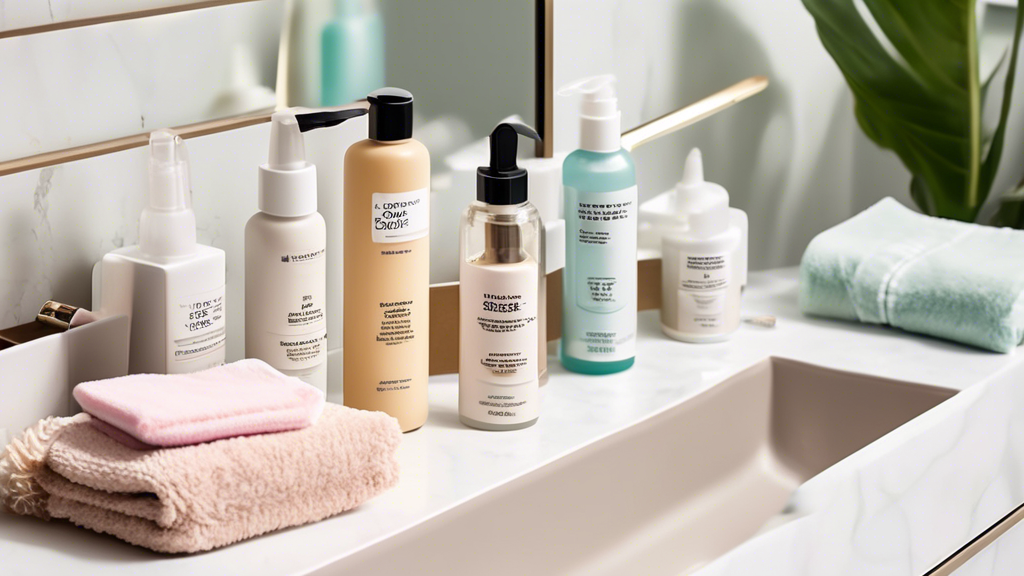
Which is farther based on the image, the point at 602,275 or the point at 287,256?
the point at 602,275

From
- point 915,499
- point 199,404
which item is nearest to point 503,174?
point 199,404

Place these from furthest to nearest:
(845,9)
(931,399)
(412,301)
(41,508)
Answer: (845,9) → (931,399) → (412,301) → (41,508)

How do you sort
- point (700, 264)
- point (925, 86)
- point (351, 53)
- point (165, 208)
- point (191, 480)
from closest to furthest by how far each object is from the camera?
point (191, 480), point (165, 208), point (351, 53), point (700, 264), point (925, 86)

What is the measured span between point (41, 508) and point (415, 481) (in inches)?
8.7

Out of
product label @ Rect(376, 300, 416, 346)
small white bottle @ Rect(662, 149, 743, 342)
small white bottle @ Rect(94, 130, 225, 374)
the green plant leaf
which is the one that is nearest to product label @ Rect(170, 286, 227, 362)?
small white bottle @ Rect(94, 130, 225, 374)

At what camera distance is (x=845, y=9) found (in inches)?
45.6

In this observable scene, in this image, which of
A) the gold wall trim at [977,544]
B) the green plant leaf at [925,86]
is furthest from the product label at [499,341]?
the green plant leaf at [925,86]

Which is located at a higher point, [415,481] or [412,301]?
[412,301]

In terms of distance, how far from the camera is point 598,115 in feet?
2.80

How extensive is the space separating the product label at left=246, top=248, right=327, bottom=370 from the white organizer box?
0.09m

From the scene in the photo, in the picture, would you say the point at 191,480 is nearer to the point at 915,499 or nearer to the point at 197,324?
the point at 197,324

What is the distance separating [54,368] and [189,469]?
0.45 feet

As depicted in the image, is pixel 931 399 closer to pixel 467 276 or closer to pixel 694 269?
pixel 694 269

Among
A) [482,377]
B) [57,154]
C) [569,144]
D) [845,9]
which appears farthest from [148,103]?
[845,9]
